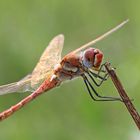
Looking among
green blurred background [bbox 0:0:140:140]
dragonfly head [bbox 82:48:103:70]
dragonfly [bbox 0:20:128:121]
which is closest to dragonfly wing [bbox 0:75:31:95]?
dragonfly [bbox 0:20:128:121]

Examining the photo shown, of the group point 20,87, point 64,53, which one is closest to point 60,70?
point 20,87

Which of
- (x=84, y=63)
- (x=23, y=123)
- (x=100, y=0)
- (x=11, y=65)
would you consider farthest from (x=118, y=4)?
(x=84, y=63)

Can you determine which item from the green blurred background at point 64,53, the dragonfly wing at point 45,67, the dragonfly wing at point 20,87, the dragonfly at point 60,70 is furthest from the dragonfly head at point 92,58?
the green blurred background at point 64,53

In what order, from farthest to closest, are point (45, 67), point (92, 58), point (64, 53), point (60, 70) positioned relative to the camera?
point (64, 53)
point (45, 67)
point (60, 70)
point (92, 58)

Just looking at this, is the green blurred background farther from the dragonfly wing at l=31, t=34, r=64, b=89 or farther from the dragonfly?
the dragonfly wing at l=31, t=34, r=64, b=89

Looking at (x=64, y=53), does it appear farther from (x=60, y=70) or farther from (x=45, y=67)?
(x=60, y=70)

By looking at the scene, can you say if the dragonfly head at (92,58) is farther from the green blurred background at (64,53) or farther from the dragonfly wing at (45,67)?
the green blurred background at (64,53)

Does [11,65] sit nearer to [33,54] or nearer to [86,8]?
[33,54]

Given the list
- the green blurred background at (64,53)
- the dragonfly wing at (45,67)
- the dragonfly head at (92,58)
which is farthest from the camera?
the green blurred background at (64,53)
